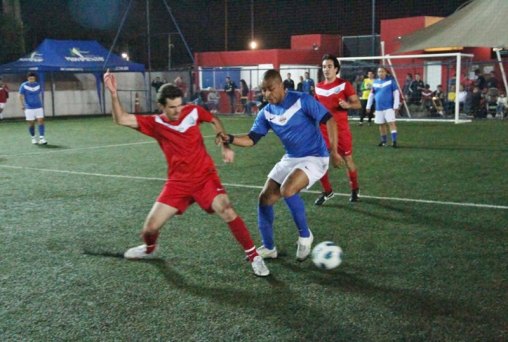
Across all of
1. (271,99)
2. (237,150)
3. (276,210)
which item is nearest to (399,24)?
(237,150)

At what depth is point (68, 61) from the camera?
28906mm

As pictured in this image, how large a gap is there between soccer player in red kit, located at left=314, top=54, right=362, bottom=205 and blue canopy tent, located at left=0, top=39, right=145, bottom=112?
21.6 metres

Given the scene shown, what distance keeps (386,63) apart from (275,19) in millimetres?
20386

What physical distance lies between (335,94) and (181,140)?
4212 millimetres

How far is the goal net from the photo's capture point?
81.0ft

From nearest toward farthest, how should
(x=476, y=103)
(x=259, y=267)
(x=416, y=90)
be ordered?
1. (x=259, y=267)
2. (x=476, y=103)
3. (x=416, y=90)

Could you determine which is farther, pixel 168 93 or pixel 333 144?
pixel 333 144

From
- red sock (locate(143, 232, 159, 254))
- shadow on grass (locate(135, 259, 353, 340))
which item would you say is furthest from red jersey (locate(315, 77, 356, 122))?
shadow on grass (locate(135, 259, 353, 340))

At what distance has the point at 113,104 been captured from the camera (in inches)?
207

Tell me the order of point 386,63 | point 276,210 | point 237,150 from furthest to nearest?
point 386,63
point 237,150
point 276,210

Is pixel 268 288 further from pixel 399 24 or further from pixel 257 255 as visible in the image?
pixel 399 24

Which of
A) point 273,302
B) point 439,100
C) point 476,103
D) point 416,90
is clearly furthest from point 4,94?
point 273,302

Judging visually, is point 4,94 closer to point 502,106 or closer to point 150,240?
point 502,106

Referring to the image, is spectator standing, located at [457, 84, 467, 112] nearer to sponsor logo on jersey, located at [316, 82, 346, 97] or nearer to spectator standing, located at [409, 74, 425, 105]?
spectator standing, located at [409, 74, 425, 105]
